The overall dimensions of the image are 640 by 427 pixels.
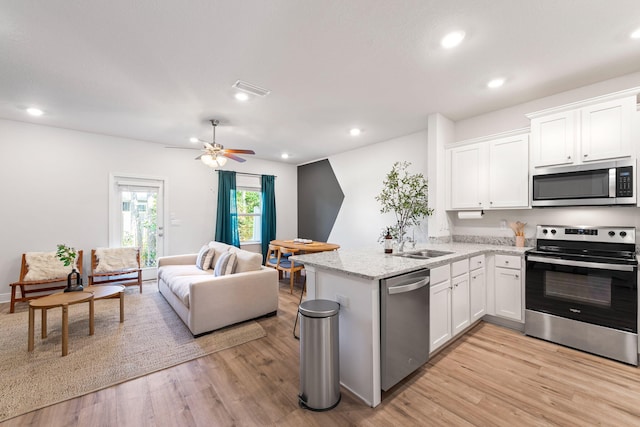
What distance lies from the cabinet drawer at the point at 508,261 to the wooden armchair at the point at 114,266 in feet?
17.1

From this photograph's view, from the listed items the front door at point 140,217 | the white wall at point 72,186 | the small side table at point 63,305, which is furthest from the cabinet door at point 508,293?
the front door at point 140,217

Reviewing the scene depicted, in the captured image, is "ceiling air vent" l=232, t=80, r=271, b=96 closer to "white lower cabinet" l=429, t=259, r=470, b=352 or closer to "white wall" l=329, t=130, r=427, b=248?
"white lower cabinet" l=429, t=259, r=470, b=352

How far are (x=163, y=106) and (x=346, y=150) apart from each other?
11.6ft

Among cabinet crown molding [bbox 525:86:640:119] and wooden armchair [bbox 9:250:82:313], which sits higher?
cabinet crown molding [bbox 525:86:640:119]

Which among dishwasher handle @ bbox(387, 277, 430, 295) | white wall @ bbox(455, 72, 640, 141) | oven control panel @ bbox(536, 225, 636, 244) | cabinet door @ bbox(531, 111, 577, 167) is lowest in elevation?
dishwasher handle @ bbox(387, 277, 430, 295)

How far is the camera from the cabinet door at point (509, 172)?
314cm

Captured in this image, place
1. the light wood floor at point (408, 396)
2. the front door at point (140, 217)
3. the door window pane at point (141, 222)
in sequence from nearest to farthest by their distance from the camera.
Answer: the light wood floor at point (408, 396) < the front door at point (140, 217) < the door window pane at point (141, 222)

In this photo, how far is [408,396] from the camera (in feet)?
6.40

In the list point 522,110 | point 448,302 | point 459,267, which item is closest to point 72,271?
point 448,302

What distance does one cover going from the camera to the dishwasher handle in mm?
1880

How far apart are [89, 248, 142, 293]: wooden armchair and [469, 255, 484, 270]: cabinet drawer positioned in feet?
16.0

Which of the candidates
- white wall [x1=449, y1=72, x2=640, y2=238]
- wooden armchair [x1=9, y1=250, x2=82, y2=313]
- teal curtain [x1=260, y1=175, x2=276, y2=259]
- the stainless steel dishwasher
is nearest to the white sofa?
wooden armchair [x1=9, y1=250, x2=82, y2=313]

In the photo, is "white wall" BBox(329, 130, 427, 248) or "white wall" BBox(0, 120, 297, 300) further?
"white wall" BBox(329, 130, 427, 248)

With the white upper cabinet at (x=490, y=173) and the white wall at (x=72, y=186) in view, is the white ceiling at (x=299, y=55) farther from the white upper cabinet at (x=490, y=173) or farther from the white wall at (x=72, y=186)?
the white wall at (x=72, y=186)
